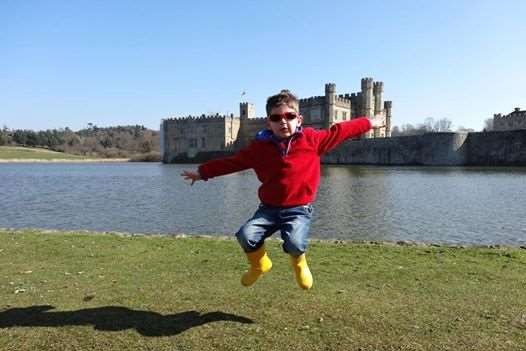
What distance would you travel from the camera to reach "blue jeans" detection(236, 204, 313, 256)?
473 centimetres

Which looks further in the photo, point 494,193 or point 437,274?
point 494,193

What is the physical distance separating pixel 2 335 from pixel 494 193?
2715 centimetres

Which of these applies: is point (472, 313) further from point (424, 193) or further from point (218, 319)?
point (424, 193)

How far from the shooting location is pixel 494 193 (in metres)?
26.5

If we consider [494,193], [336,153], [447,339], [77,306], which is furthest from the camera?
[336,153]

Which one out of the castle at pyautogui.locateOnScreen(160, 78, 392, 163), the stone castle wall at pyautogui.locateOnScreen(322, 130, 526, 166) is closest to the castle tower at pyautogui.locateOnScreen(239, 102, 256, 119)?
the castle at pyautogui.locateOnScreen(160, 78, 392, 163)

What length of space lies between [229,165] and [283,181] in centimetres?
70

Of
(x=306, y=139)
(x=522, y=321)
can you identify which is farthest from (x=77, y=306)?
(x=522, y=321)

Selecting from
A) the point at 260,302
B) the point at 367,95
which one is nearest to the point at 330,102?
the point at 367,95

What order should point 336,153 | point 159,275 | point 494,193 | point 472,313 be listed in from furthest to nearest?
point 336,153 < point 494,193 < point 159,275 < point 472,313

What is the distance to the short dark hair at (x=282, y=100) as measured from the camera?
4785 millimetres

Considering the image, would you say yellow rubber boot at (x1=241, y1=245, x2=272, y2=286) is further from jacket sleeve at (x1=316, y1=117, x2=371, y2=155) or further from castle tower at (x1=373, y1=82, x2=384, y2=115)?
castle tower at (x1=373, y1=82, x2=384, y2=115)

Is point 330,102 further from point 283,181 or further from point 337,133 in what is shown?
point 283,181

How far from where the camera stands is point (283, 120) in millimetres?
4785
